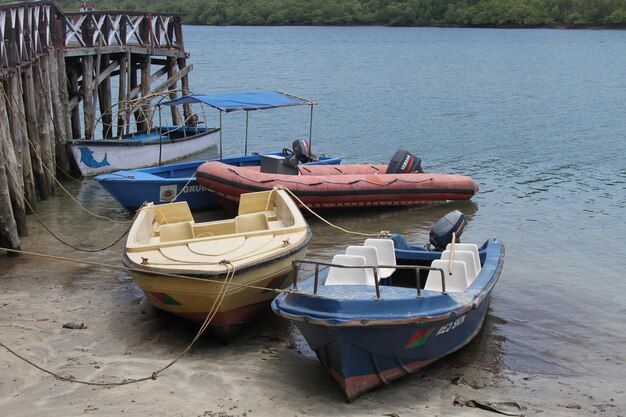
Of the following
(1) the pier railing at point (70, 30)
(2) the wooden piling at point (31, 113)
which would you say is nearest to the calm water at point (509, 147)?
(2) the wooden piling at point (31, 113)

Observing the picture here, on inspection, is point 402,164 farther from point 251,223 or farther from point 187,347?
point 187,347

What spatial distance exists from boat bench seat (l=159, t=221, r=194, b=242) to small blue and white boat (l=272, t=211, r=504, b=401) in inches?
107

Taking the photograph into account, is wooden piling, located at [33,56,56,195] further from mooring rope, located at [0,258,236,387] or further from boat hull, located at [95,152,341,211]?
mooring rope, located at [0,258,236,387]

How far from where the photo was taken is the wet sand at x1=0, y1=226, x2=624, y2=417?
880 centimetres

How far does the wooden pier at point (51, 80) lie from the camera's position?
15141 mm

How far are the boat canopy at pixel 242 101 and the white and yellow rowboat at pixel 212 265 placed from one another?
6.61m

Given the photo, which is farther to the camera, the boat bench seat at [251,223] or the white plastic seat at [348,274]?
the boat bench seat at [251,223]

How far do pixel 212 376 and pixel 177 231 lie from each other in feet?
11.1

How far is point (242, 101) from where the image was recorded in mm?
19375

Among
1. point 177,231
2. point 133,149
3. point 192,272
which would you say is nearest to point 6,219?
point 177,231

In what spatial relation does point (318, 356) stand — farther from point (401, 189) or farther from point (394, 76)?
point (394, 76)

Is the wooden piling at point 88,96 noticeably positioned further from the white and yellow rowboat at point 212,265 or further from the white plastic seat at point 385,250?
the white plastic seat at point 385,250

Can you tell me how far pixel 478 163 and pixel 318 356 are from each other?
16814 millimetres

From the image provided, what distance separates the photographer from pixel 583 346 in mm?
11133
